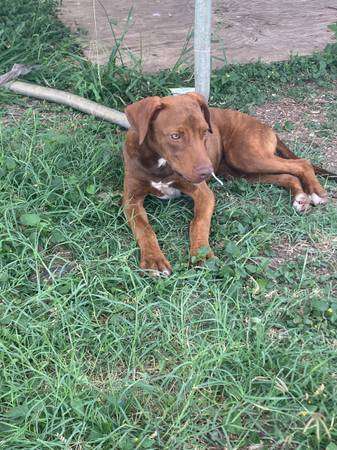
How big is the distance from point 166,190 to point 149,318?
3.81ft

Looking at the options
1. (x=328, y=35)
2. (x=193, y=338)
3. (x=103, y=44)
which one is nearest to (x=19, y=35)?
(x=103, y=44)

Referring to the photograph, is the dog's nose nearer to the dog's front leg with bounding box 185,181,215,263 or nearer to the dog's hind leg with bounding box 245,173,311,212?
the dog's front leg with bounding box 185,181,215,263

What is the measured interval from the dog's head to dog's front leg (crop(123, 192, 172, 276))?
1.22 ft

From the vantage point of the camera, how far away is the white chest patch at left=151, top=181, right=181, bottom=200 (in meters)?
3.97

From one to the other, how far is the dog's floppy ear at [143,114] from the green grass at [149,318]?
58 centimetres

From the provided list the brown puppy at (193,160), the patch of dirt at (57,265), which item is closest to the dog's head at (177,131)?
the brown puppy at (193,160)

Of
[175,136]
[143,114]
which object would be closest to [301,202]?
[175,136]

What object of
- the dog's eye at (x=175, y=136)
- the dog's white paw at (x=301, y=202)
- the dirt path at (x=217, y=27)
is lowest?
the dog's white paw at (x=301, y=202)

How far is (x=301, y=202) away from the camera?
408 cm

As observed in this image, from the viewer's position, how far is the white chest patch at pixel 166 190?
397 cm

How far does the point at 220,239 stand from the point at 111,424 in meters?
1.51

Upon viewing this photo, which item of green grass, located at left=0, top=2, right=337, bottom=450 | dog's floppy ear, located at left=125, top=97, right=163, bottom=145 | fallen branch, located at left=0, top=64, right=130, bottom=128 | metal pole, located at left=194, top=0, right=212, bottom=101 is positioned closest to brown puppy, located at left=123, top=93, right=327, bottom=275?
dog's floppy ear, located at left=125, top=97, right=163, bottom=145

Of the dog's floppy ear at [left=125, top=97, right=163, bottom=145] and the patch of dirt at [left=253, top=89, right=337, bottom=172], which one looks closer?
the dog's floppy ear at [left=125, top=97, right=163, bottom=145]

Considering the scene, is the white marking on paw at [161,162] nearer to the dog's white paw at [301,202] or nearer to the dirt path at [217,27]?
the dog's white paw at [301,202]
